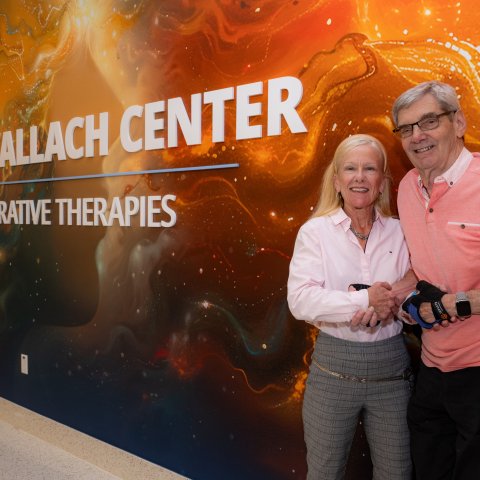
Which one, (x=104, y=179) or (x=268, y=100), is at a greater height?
(x=268, y=100)

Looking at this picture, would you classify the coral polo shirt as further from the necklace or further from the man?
the necklace

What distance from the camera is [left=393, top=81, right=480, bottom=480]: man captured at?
1385mm

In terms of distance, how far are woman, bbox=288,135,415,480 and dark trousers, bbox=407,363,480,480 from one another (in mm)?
81

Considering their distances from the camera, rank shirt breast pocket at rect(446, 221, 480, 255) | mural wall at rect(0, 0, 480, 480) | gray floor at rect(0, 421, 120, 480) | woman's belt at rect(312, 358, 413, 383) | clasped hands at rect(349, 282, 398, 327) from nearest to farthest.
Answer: shirt breast pocket at rect(446, 221, 480, 255) → clasped hands at rect(349, 282, 398, 327) → woman's belt at rect(312, 358, 413, 383) → mural wall at rect(0, 0, 480, 480) → gray floor at rect(0, 421, 120, 480)

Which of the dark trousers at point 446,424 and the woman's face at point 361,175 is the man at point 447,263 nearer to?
the dark trousers at point 446,424

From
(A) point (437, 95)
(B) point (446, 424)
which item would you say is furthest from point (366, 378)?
(A) point (437, 95)

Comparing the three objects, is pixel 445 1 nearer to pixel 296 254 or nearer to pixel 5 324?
pixel 296 254

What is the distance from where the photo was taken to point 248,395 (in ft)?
7.84

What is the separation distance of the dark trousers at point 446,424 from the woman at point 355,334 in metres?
0.08

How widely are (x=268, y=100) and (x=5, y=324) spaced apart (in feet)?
8.99

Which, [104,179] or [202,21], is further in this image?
[104,179]

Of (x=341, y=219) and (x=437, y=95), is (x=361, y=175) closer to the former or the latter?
(x=341, y=219)

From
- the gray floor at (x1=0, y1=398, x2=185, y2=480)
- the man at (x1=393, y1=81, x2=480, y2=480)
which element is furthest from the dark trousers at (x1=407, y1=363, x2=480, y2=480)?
the gray floor at (x1=0, y1=398, x2=185, y2=480)

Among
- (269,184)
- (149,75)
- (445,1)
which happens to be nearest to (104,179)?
(149,75)
